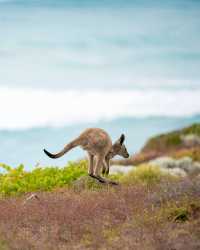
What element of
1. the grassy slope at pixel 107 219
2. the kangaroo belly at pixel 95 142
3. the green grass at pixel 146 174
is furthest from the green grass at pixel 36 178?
the green grass at pixel 146 174

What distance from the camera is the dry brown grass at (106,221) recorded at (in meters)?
10.8

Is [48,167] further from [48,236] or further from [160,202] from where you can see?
[48,236]

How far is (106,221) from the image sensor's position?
12250mm

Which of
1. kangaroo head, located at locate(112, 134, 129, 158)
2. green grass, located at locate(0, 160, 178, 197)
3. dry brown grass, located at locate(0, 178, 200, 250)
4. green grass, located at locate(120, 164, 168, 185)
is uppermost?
green grass, located at locate(120, 164, 168, 185)

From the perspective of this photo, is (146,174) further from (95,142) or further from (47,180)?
(95,142)

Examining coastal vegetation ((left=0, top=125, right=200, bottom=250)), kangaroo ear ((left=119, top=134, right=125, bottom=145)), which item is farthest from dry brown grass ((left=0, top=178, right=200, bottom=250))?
kangaroo ear ((left=119, top=134, right=125, bottom=145))

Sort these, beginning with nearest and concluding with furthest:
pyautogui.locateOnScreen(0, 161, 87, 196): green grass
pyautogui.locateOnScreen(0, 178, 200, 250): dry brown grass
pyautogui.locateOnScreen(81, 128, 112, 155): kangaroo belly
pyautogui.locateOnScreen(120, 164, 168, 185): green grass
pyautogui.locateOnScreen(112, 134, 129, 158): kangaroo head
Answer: pyautogui.locateOnScreen(0, 178, 200, 250): dry brown grass → pyautogui.locateOnScreen(81, 128, 112, 155): kangaroo belly → pyautogui.locateOnScreen(112, 134, 129, 158): kangaroo head → pyautogui.locateOnScreen(0, 161, 87, 196): green grass → pyautogui.locateOnScreen(120, 164, 168, 185): green grass

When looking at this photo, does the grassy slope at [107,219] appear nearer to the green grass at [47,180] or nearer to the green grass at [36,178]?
the green grass at [47,180]

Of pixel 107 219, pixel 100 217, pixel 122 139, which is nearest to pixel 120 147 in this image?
pixel 122 139

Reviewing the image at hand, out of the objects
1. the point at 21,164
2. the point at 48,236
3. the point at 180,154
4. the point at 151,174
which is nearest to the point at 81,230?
the point at 48,236

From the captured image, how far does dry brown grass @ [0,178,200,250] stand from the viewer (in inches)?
423

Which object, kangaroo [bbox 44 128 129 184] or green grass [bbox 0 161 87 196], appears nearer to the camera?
kangaroo [bbox 44 128 129 184]

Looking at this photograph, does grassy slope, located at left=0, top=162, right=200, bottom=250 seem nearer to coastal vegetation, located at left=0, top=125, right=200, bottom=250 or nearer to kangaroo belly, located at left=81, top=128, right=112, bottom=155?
coastal vegetation, located at left=0, top=125, right=200, bottom=250

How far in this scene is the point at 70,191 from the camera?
53.1ft
